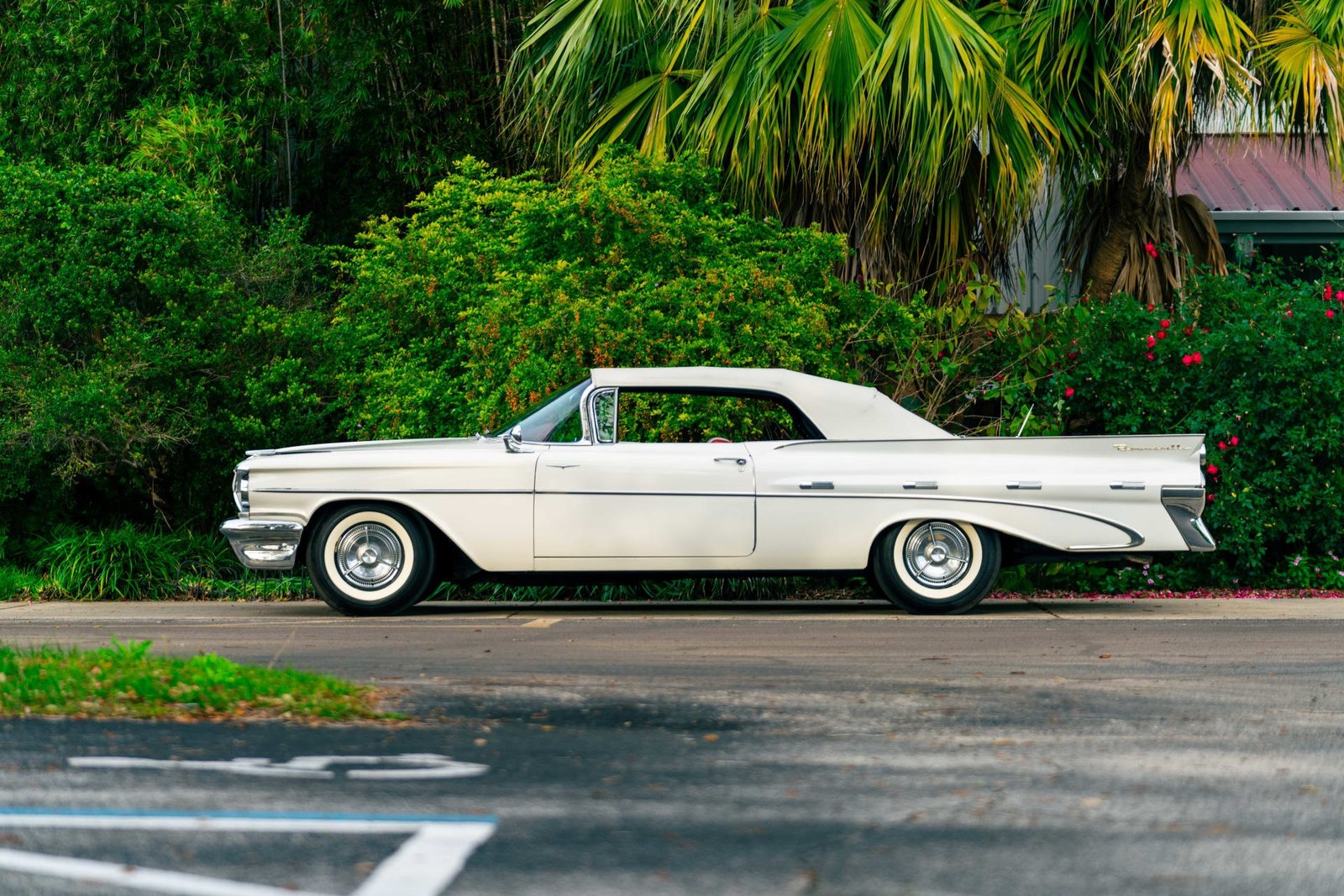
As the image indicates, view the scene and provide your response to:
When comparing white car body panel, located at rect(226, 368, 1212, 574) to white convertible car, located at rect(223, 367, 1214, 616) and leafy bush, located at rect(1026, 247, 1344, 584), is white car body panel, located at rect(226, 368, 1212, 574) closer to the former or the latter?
white convertible car, located at rect(223, 367, 1214, 616)

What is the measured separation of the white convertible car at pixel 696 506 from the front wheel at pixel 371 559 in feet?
0.03

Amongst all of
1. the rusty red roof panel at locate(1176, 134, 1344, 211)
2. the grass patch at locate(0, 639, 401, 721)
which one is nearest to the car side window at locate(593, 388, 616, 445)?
the grass patch at locate(0, 639, 401, 721)

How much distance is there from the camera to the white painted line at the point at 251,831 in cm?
387

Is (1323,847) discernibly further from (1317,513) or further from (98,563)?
(98,563)

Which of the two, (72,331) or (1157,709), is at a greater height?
(72,331)

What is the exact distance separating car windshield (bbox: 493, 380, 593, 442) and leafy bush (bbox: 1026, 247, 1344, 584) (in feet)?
13.2

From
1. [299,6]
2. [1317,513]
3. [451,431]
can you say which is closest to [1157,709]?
[1317,513]

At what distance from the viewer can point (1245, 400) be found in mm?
11586

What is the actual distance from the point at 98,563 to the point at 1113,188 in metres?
9.57

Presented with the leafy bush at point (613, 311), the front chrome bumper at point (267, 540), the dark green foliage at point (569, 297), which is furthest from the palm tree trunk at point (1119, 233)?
the front chrome bumper at point (267, 540)

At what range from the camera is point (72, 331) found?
40.7 ft

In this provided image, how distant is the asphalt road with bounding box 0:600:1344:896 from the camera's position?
Answer: 4051mm

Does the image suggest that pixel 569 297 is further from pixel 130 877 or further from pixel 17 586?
pixel 130 877

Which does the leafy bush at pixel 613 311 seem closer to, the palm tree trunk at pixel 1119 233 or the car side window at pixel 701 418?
the car side window at pixel 701 418
